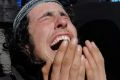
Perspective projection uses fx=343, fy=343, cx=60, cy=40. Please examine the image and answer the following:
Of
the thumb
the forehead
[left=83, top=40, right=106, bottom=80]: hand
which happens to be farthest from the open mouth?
[left=83, top=40, right=106, bottom=80]: hand

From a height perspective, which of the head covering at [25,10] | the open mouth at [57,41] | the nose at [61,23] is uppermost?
the head covering at [25,10]

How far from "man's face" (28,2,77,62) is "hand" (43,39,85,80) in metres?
0.40

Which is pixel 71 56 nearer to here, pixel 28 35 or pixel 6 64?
pixel 28 35

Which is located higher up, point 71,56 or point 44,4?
point 44,4

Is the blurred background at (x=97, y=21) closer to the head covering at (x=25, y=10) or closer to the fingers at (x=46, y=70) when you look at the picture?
the head covering at (x=25, y=10)

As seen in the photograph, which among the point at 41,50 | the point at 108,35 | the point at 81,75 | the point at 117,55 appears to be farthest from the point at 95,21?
the point at 81,75

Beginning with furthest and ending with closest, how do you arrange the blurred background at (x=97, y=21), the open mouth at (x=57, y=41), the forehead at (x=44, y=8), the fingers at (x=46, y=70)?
the blurred background at (x=97, y=21) < the forehead at (x=44, y=8) < the open mouth at (x=57, y=41) < the fingers at (x=46, y=70)

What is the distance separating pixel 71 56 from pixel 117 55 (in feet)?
3.33

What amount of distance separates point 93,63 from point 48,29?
0.52 meters

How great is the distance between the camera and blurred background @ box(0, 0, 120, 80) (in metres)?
2.24

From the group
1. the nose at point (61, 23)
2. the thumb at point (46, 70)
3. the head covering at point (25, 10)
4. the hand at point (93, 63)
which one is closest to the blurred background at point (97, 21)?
the head covering at point (25, 10)

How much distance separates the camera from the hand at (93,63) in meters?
1.41

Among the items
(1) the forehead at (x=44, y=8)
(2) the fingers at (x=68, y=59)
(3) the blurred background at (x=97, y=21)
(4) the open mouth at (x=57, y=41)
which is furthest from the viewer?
(3) the blurred background at (x=97, y=21)

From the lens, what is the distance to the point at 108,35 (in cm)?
237
